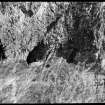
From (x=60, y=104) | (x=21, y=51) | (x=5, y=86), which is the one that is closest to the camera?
(x=60, y=104)

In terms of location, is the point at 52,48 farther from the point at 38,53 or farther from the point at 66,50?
the point at 38,53

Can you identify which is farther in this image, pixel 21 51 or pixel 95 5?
pixel 21 51

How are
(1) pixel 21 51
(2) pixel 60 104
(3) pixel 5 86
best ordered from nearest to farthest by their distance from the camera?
(2) pixel 60 104 < (3) pixel 5 86 < (1) pixel 21 51

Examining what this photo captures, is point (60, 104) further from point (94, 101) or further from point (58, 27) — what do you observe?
point (58, 27)

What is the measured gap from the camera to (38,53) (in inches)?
674

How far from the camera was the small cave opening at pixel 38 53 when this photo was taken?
16984 mm

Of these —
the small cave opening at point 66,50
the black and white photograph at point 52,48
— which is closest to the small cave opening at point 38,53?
the black and white photograph at point 52,48

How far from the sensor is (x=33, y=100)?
15.0 meters

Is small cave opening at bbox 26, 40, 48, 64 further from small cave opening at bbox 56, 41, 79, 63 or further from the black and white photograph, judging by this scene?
small cave opening at bbox 56, 41, 79, 63

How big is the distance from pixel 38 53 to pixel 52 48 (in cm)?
115

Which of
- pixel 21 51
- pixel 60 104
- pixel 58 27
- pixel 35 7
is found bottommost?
pixel 60 104

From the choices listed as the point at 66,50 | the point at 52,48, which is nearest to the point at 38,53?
the point at 52,48

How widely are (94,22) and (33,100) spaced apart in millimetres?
6959

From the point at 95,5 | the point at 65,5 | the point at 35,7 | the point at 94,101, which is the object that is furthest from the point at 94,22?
the point at 94,101
